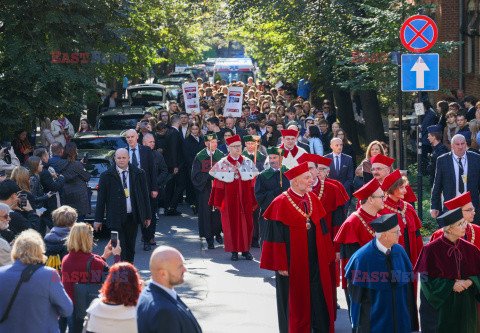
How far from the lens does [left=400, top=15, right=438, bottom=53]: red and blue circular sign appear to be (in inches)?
596

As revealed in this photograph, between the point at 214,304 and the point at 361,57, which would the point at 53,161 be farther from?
the point at 361,57

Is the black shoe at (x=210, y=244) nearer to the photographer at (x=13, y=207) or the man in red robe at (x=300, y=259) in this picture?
the photographer at (x=13, y=207)

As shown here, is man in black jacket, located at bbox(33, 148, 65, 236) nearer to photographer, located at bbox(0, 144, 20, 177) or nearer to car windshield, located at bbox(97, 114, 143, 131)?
photographer, located at bbox(0, 144, 20, 177)

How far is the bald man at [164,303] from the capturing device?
18.9 feet

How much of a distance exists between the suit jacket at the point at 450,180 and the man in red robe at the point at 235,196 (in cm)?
296

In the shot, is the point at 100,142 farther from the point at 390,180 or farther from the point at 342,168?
the point at 390,180

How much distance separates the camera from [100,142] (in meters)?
18.4

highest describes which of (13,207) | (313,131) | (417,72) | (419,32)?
(419,32)

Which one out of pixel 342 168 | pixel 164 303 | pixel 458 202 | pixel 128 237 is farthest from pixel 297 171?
pixel 342 168

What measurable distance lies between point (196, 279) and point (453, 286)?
5213mm

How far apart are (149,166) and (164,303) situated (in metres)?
8.90

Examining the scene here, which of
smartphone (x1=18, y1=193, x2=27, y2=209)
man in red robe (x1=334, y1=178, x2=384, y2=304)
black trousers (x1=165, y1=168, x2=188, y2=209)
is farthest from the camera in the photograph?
black trousers (x1=165, y1=168, x2=188, y2=209)

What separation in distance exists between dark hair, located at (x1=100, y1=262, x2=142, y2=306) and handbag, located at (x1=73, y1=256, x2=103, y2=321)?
5.25 ft

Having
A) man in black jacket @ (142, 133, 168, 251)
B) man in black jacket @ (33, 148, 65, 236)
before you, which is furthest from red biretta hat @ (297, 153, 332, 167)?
man in black jacket @ (142, 133, 168, 251)
